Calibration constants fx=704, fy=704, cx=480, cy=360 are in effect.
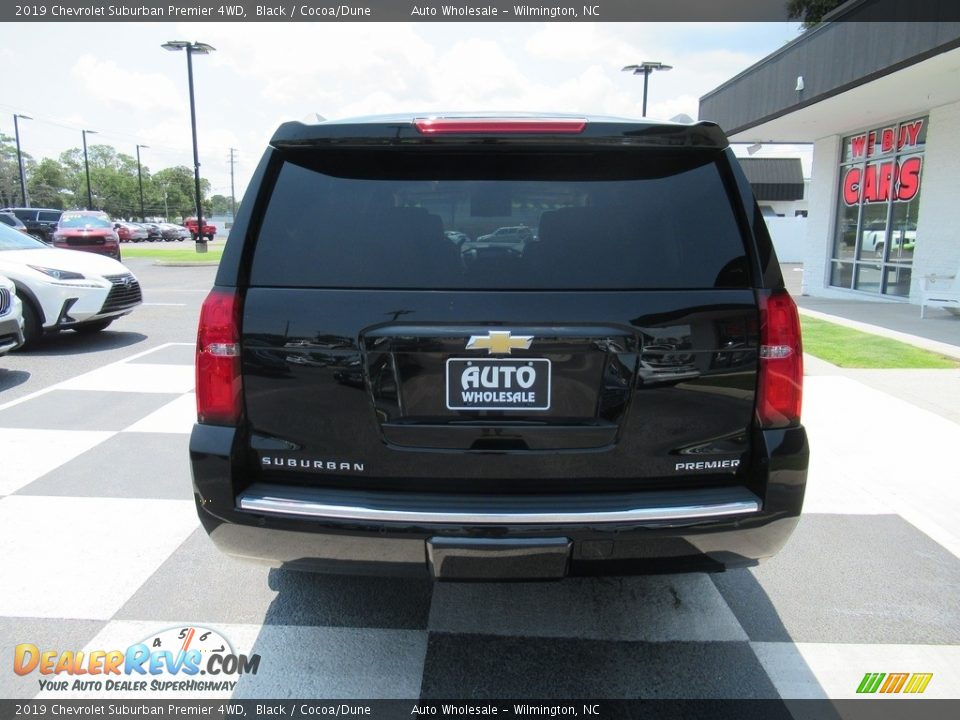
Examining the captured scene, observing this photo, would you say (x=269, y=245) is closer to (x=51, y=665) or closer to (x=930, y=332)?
(x=51, y=665)

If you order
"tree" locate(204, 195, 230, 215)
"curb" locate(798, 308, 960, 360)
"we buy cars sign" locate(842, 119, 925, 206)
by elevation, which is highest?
"tree" locate(204, 195, 230, 215)

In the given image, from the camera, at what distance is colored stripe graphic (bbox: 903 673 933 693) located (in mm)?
2587

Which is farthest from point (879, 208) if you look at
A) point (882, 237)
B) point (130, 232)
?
point (130, 232)

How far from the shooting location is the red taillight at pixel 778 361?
2309mm

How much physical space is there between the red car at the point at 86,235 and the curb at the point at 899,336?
61.6 feet

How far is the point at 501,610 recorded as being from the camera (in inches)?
120

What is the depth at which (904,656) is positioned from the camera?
2.78 meters

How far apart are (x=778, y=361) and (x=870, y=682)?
4.29ft

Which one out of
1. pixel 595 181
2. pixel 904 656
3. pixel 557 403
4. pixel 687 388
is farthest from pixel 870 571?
pixel 595 181

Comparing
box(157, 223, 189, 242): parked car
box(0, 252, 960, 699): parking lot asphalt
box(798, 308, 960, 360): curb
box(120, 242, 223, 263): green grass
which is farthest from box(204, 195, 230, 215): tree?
box(0, 252, 960, 699): parking lot asphalt

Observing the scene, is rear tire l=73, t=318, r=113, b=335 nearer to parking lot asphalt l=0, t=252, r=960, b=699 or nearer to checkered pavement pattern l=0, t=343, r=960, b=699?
parking lot asphalt l=0, t=252, r=960, b=699

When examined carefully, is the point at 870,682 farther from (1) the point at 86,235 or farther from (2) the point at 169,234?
(2) the point at 169,234

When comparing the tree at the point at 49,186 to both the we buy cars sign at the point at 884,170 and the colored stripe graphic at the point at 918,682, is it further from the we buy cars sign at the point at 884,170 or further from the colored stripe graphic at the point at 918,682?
the colored stripe graphic at the point at 918,682

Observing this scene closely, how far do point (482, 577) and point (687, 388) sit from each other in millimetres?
894
